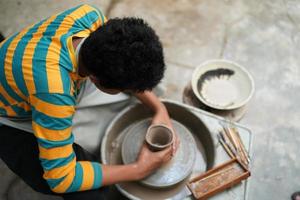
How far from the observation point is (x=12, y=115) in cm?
128

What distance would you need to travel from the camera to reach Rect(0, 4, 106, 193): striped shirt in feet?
3.65

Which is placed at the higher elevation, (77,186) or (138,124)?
(77,186)

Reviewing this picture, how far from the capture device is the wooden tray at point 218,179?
4.62 feet

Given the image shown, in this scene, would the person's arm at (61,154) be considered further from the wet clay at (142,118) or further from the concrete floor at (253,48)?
the concrete floor at (253,48)

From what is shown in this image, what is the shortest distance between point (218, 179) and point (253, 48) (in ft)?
4.00

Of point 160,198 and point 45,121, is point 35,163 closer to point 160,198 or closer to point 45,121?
point 45,121

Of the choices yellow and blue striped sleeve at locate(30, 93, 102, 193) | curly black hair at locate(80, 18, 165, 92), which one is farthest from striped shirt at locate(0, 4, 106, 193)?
curly black hair at locate(80, 18, 165, 92)

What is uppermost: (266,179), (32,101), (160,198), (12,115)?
(32,101)

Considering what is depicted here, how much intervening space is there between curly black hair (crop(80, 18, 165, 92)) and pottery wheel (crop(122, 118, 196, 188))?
48 cm

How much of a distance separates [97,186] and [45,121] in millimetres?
337

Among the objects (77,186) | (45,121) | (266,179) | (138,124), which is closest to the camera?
(45,121)

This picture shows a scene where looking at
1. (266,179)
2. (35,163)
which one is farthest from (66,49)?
(266,179)

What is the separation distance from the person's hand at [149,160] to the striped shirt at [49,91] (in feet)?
0.61

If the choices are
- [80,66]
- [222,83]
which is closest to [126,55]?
[80,66]
